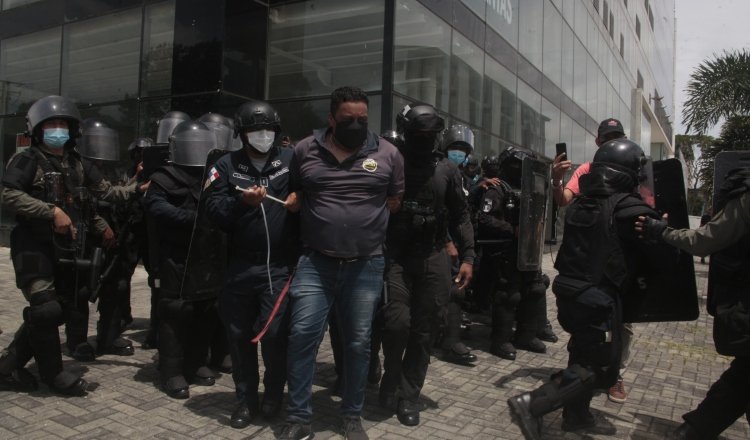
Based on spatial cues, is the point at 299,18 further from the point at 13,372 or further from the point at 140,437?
the point at 140,437

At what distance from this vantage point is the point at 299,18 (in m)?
10.1

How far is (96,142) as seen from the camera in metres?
6.24

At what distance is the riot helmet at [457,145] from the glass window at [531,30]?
10395mm

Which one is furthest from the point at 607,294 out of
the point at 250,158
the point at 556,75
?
the point at 556,75

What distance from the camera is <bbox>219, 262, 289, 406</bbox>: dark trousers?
3.49 m

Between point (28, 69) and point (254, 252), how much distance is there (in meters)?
12.6

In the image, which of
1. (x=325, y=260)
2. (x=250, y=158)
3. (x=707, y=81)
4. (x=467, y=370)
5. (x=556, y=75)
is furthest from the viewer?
(x=556, y=75)

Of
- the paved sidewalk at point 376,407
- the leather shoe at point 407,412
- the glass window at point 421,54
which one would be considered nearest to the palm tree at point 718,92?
the glass window at point 421,54

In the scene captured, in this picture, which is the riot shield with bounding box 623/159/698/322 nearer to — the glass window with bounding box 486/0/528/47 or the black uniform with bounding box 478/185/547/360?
the black uniform with bounding box 478/185/547/360

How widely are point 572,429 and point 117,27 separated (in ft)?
37.3

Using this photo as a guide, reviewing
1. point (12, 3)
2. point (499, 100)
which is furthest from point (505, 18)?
point (12, 3)

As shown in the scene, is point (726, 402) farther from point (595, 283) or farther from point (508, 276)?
point (508, 276)

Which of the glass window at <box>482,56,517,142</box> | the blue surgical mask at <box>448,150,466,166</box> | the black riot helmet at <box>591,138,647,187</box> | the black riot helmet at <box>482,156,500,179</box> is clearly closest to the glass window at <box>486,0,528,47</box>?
the glass window at <box>482,56,517,142</box>

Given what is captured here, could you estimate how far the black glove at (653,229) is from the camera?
3178 millimetres
